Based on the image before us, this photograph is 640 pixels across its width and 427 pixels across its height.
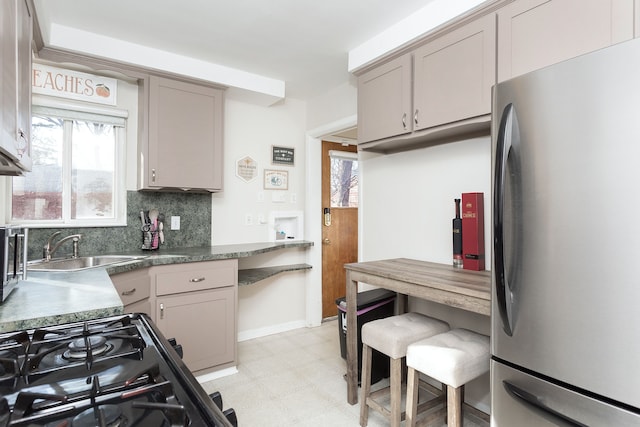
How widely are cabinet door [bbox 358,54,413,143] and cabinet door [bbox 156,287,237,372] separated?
1.64 metres

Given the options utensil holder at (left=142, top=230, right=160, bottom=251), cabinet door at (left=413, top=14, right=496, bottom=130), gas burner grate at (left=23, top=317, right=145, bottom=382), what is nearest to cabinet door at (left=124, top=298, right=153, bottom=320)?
utensil holder at (left=142, top=230, right=160, bottom=251)

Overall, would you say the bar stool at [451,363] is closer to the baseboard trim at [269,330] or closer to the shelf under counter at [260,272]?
the shelf under counter at [260,272]

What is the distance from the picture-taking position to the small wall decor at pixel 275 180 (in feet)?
11.8

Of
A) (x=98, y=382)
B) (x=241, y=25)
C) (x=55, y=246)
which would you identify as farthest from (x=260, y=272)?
(x=98, y=382)

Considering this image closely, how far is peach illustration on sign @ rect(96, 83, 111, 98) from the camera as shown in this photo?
2.64 metres

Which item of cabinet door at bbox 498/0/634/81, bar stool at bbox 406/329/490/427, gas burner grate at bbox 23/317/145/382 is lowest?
bar stool at bbox 406/329/490/427

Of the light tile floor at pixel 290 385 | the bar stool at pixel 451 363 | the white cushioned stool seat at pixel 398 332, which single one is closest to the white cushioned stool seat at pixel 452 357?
the bar stool at pixel 451 363

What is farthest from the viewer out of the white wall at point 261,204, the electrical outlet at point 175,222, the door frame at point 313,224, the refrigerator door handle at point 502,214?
the door frame at point 313,224

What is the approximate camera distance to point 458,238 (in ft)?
6.81

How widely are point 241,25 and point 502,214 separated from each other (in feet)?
6.71

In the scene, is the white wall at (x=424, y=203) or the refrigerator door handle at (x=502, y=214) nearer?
the refrigerator door handle at (x=502, y=214)

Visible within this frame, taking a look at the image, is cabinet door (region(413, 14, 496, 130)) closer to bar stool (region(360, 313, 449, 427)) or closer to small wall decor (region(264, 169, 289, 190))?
bar stool (region(360, 313, 449, 427))

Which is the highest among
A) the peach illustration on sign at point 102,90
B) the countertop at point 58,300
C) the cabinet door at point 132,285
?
the peach illustration on sign at point 102,90

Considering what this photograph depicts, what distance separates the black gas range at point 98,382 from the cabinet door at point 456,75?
1791 millimetres
